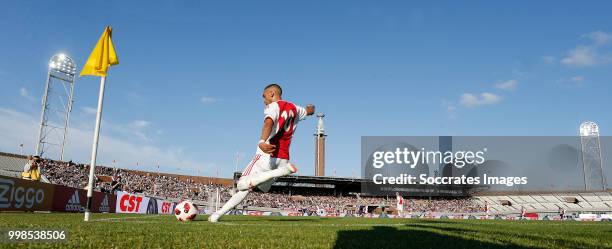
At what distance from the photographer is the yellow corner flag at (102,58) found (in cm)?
814

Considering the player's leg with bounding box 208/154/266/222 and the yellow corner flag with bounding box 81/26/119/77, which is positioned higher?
the yellow corner flag with bounding box 81/26/119/77

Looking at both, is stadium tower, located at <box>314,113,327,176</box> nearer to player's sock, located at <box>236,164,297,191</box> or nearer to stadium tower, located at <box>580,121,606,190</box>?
stadium tower, located at <box>580,121,606,190</box>

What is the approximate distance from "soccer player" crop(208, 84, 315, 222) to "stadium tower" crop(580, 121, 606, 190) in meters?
112

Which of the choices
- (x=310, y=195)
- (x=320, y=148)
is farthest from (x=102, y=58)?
(x=320, y=148)

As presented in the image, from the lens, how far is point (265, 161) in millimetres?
6898

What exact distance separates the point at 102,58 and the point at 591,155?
11646cm

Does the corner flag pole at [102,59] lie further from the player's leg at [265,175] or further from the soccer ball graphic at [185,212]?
the player's leg at [265,175]

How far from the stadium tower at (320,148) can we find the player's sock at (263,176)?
284 feet

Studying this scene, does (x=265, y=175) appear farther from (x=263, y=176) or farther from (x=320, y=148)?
(x=320, y=148)

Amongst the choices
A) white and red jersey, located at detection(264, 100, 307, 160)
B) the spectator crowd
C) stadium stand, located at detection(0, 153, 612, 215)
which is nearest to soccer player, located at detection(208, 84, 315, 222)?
white and red jersey, located at detection(264, 100, 307, 160)

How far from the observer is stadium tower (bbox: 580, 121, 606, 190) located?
322 ft

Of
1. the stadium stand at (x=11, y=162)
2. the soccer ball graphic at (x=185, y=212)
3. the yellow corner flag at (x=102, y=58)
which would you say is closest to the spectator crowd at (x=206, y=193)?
the stadium stand at (x=11, y=162)

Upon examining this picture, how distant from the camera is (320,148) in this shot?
93938 mm

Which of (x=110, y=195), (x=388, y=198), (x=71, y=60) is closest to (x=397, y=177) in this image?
(x=388, y=198)
